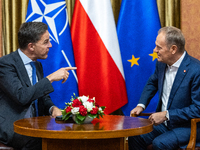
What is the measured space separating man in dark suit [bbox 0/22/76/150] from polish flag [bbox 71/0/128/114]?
716 mm

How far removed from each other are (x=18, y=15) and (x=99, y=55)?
1276mm

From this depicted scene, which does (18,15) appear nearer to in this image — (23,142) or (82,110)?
(23,142)

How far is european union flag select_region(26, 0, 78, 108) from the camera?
3.24 metres

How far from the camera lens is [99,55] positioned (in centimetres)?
326

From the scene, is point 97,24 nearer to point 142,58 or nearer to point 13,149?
point 142,58

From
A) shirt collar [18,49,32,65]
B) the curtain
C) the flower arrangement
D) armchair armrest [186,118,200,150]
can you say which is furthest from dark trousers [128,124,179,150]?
the curtain

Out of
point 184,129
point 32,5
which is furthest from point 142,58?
point 32,5

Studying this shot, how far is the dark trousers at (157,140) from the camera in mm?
2168

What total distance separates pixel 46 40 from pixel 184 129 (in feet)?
5.17

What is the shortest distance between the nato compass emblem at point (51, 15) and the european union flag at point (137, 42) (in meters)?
0.74

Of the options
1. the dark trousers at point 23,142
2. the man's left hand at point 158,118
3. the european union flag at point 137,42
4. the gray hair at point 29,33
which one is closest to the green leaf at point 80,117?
the dark trousers at point 23,142

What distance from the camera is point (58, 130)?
1605 millimetres

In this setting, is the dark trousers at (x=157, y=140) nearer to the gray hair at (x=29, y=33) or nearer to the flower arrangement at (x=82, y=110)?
the flower arrangement at (x=82, y=110)

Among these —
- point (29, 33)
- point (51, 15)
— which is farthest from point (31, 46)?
point (51, 15)
